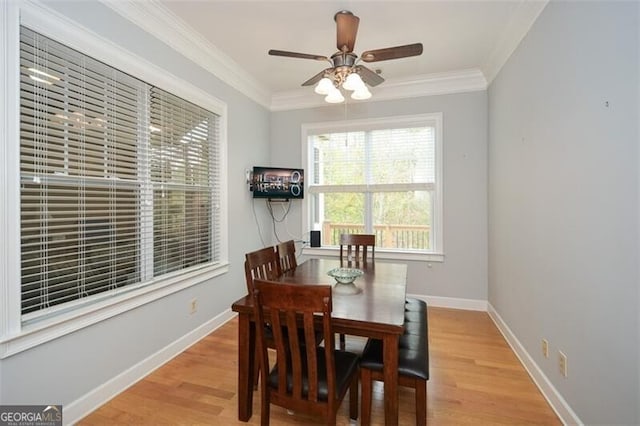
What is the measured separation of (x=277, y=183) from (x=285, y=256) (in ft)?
5.21

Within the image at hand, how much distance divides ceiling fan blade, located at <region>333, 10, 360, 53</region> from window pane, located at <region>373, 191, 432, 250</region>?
2150 millimetres

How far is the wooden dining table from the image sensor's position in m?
1.44

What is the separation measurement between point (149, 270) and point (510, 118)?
137 inches

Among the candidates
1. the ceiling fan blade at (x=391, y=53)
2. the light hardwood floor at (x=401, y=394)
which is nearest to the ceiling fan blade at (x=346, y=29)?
the ceiling fan blade at (x=391, y=53)

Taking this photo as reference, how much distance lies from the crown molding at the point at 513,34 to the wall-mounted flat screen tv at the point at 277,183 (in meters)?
2.50

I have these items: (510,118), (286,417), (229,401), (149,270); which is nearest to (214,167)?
(149,270)

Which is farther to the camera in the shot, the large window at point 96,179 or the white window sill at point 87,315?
the large window at point 96,179

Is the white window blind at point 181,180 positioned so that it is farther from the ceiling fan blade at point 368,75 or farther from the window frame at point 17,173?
the ceiling fan blade at point 368,75

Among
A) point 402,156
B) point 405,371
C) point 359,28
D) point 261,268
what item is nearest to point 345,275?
point 261,268

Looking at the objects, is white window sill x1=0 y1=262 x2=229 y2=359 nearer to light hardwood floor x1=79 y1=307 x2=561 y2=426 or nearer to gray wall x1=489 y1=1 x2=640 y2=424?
light hardwood floor x1=79 y1=307 x2=561 y2=426

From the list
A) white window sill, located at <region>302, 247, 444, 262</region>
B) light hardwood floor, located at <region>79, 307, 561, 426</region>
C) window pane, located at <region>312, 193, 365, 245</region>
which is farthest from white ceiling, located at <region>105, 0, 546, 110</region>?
light hardwood floor, located at <region>79, 307, 561, 426</region>

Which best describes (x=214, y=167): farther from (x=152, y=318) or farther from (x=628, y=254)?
(x=628, y=254)

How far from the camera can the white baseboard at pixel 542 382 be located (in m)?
1.69

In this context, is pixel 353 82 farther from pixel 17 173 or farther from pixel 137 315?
pixel 137 315
